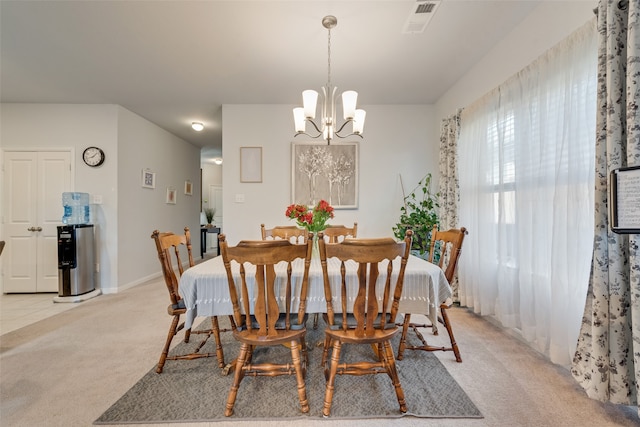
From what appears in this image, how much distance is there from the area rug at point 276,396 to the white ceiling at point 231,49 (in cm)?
263

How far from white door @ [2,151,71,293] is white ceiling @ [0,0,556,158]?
0.85 m

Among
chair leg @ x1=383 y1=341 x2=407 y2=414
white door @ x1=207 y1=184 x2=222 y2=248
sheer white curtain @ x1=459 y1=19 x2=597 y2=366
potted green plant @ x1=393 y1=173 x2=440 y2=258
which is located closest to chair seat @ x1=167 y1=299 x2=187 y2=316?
chair leg @ x1=383 y1=341 x2=407 y2=414

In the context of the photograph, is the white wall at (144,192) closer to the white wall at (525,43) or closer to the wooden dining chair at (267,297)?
the wooden dining chair at (267,297)

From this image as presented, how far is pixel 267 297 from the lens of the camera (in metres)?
1.41

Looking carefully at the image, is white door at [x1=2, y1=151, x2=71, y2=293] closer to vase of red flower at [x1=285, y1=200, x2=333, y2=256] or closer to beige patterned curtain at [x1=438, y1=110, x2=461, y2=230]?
Result: vase of red flower at [x1=285, y1=200, x2=333, y2=256]

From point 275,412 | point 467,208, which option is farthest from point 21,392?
point 467,208

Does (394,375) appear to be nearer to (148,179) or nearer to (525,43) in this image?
(525,43)

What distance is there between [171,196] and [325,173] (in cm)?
332

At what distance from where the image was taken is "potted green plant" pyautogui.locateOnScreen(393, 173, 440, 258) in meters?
3.52

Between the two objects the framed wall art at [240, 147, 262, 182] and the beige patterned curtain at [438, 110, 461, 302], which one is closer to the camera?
the beige patterned curtain at [438, 110, 461, 302]

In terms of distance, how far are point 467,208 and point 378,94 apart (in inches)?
72.4

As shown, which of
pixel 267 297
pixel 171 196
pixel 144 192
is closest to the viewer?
pixel 267 297

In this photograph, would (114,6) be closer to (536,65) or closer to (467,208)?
(536,65)

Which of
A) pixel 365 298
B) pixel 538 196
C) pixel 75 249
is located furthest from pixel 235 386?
pixel 75 249
